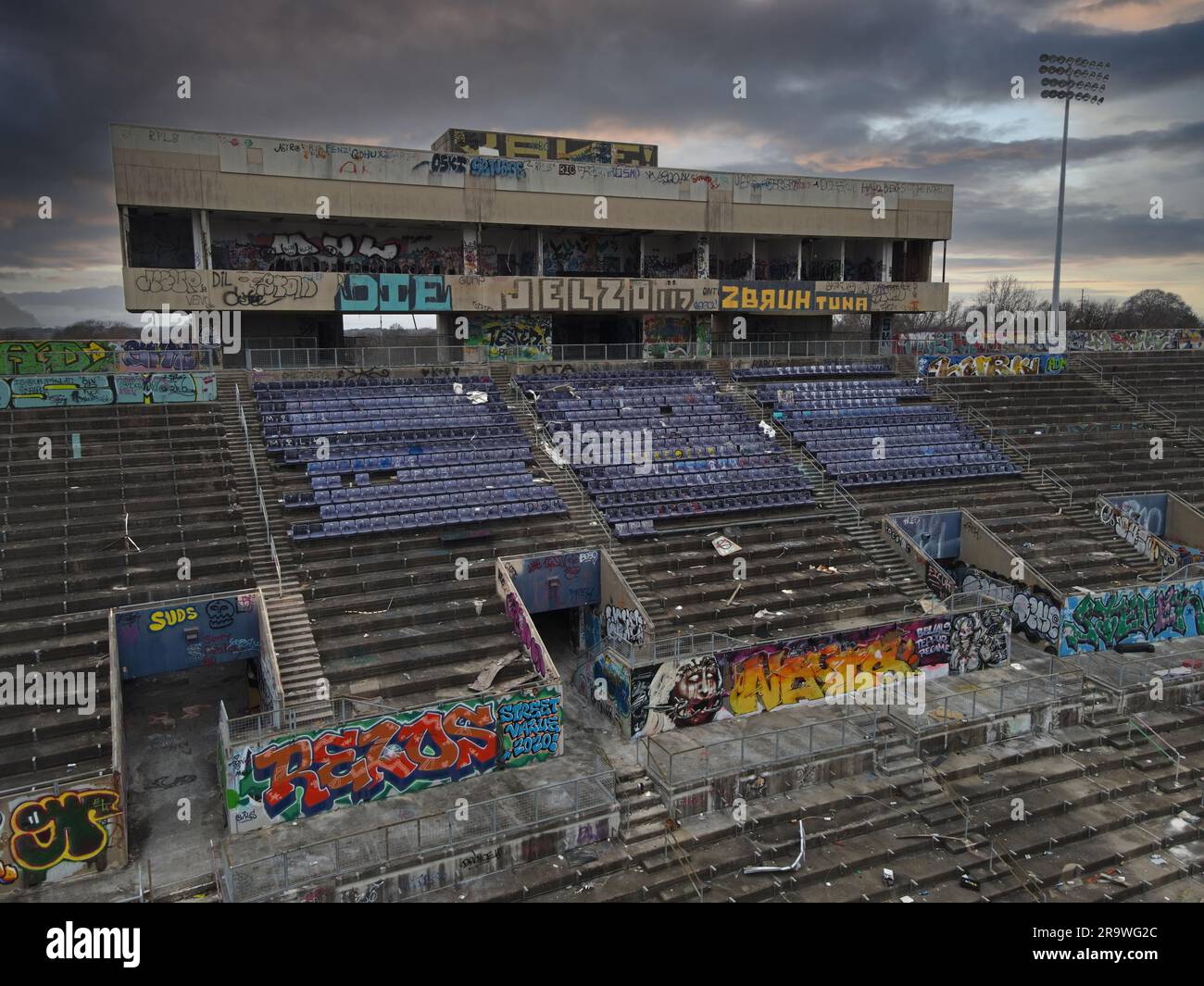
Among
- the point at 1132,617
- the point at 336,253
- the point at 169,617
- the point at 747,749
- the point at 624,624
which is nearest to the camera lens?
the point at 747,749

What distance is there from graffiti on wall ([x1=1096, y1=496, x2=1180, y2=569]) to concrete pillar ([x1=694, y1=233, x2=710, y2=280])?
20.7 metres

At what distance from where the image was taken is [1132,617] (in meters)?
26.8

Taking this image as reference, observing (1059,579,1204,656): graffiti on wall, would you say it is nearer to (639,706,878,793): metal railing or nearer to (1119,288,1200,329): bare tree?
(639,706,878,793): metal railing

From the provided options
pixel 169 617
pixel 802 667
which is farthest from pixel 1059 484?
pixel 169 617

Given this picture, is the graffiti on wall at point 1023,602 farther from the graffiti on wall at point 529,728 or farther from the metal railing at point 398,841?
the graffiti on wall at point 529,728

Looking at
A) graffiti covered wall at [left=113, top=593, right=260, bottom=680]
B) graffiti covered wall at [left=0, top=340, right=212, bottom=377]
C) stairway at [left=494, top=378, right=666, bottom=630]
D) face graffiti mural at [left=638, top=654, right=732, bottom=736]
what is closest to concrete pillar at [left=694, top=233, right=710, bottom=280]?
stairway at [left=494, top=378, right=666, bottom=630]

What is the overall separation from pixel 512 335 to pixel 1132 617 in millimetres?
26718

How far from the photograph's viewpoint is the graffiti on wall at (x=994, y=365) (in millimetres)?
40594

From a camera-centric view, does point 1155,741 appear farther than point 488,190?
No

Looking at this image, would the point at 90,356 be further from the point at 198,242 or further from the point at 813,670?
the point at 813,670

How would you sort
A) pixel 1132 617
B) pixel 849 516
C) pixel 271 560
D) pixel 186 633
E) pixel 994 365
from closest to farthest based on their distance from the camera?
1. pixel 186 633
2. pixel 271 560
3. pixel 1132 617
4. pixel 849 516
5. pixel 994 365

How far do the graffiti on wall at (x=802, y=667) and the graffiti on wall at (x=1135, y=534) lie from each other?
862cm

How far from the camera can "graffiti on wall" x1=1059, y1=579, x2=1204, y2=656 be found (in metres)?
26.3

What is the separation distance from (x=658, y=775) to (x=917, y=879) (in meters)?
5.71
